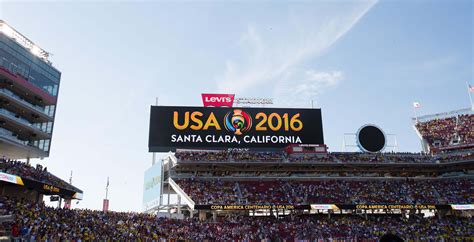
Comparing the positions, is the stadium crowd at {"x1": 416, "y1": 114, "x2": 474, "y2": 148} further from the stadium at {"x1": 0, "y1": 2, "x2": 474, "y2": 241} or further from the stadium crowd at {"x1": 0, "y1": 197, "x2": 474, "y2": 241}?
the stadium crowd at {"x1": 0, "y1": 197, "x2": 474, "y2": 241}

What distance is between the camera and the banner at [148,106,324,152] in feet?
191

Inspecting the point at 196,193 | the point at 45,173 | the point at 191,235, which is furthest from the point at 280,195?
the point at 45,173

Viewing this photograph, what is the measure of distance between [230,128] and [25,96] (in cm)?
2882

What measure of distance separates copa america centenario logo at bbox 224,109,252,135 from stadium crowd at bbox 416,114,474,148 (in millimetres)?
35169

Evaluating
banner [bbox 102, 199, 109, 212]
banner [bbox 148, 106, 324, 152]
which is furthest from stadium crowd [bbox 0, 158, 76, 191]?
banner [bbox 102, 199, 109, 212]

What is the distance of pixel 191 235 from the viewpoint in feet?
137

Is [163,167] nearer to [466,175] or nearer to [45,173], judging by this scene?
[45,173]

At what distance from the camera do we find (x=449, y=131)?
70.0 m

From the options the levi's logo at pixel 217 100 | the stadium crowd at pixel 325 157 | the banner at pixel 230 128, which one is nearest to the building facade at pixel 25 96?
the banner at pixel 230 128

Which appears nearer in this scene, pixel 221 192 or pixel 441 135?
pixel 221 192

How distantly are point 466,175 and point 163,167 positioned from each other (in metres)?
47.3

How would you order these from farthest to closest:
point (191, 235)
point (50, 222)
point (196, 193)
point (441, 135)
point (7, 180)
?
point (441, 135) → point (196, 193) → point (191, 235) → point (7, 180) → point (50, 222)

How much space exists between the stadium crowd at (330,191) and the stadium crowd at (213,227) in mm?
2550

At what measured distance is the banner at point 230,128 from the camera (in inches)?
2296
